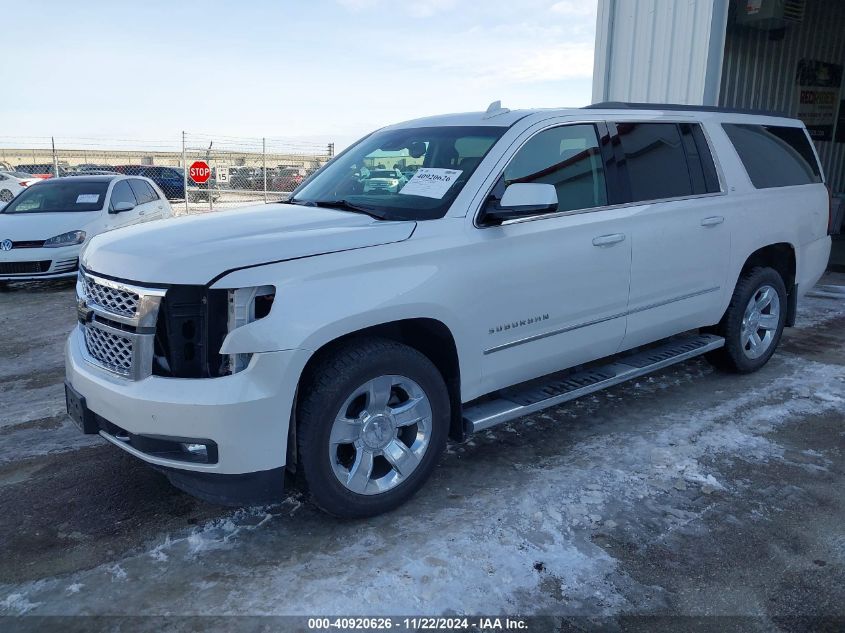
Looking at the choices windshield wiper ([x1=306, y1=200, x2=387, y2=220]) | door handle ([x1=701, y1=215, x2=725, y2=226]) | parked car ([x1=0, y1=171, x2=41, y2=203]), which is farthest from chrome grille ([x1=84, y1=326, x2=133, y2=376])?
parked car ([x1=0, y1=171, x2=41, y2=203])

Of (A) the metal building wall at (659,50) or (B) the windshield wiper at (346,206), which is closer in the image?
(B) the windshield wiper at (346,206)

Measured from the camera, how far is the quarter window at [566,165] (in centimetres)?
367

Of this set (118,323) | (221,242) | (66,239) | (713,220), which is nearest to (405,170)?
(221,242)

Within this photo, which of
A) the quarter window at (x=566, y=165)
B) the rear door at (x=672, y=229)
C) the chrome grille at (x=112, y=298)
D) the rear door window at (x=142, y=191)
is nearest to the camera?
the chrome grille at (x=112, y=298)

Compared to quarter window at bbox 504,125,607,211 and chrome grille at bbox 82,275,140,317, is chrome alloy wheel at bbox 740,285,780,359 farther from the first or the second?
chrome grille at bbox 82,275,140,317

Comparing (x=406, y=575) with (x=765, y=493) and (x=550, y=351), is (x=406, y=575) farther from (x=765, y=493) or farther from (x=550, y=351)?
(x=765, y=493)

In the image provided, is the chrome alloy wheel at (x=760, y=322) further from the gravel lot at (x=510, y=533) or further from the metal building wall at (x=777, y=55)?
the metal building wall at (x=777, y=55)

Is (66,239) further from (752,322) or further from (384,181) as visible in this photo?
(752,322)

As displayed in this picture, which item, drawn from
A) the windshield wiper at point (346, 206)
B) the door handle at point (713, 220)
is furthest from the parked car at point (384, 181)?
the door handle at point (713, 220)

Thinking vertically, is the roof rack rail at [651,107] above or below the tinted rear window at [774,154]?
above

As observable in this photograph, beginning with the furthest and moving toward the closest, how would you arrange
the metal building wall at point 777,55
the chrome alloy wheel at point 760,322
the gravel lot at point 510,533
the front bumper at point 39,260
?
the metal building wall at point 777,55 → the front bumper at point 39,260 → the chrome alloy wheel at point 760,322 → the gravel lot at point 510,533

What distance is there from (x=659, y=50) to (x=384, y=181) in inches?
251

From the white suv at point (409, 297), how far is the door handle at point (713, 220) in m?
0.01

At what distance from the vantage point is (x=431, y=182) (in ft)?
11.6
